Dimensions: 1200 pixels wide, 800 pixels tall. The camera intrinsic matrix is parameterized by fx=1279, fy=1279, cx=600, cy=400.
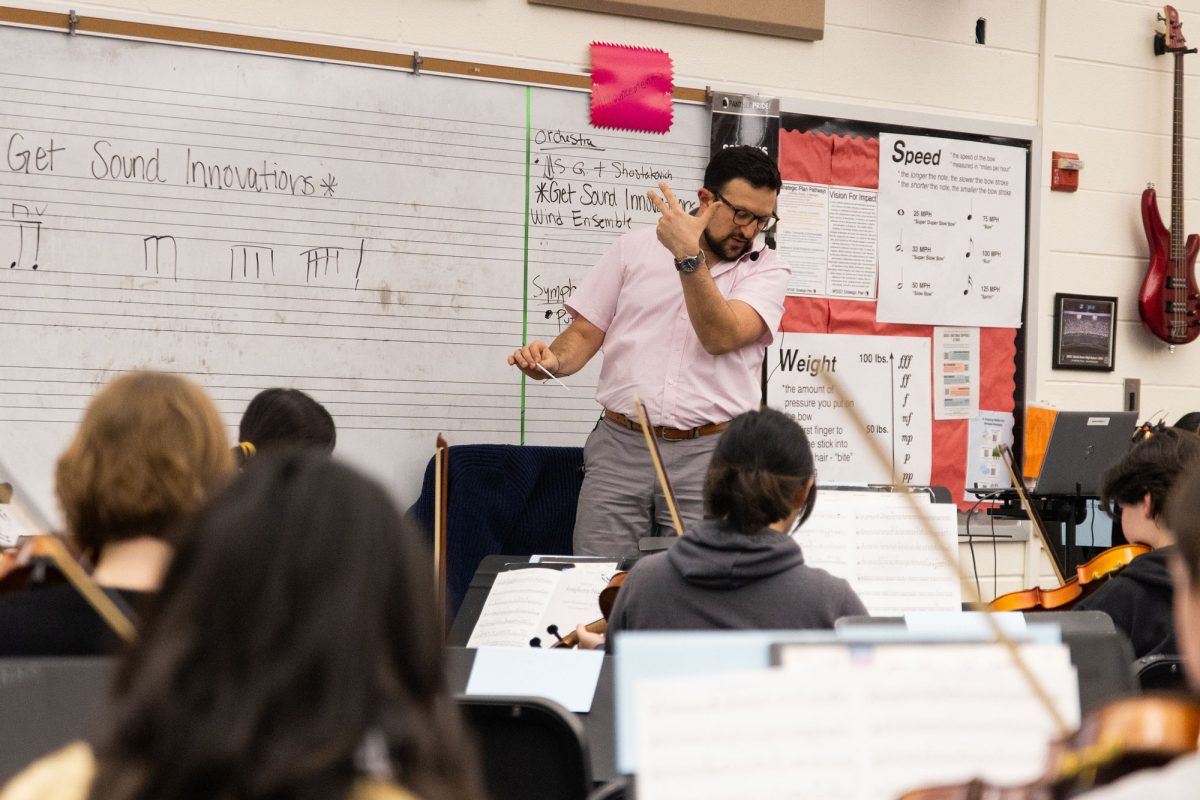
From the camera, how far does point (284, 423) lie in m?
2.38

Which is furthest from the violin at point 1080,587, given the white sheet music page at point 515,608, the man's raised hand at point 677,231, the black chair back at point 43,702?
the black chair back at point 43,702

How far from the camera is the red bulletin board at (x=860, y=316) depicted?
4156 mm

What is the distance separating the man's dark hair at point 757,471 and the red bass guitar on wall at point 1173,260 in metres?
2.90

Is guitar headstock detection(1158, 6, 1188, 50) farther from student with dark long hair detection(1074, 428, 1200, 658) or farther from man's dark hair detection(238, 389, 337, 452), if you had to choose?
man's dark hair detection(238, 389, 337, 452)

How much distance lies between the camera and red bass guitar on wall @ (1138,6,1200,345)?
4.55 metres

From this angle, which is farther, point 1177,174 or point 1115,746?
point 1177,174

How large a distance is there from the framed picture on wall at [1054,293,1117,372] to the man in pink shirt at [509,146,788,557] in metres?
1.66

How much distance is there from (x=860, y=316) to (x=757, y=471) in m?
2.30

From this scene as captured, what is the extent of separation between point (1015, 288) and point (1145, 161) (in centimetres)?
73

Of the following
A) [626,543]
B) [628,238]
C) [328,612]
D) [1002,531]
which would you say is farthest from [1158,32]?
[328,612]

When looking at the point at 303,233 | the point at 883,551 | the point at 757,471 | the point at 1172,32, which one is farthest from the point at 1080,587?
the point at 1172,32

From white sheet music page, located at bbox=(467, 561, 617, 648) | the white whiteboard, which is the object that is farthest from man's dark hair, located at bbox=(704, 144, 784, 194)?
white sheet music page, located at bbox=(467, 561, 617, 648)

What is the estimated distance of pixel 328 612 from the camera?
73cm

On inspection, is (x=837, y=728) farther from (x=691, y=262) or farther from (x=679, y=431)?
(x=679, y=431)
